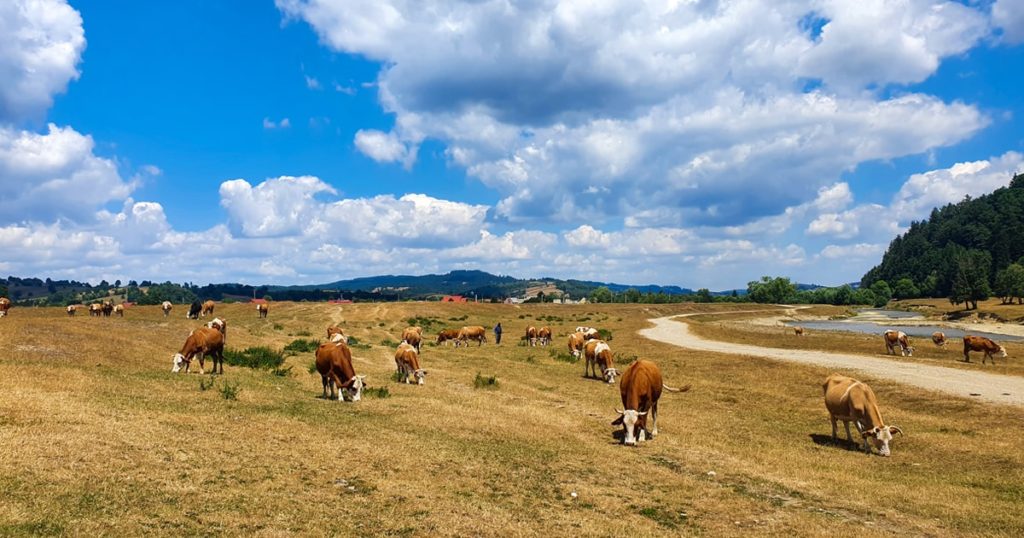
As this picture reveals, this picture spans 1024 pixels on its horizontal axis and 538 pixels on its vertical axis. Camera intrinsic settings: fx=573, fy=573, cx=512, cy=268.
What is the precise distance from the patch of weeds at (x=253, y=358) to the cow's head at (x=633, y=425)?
18.6 meters

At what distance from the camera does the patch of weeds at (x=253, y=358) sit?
28250 mm

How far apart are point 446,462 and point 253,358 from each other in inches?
781

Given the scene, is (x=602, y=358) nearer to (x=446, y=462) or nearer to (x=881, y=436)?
(x=881, y=436)

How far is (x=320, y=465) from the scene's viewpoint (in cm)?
1201

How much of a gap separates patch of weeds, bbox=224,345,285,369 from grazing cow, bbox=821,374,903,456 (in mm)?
24109

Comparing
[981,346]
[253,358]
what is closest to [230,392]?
[253,358]

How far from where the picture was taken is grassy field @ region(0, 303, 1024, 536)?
9312mm

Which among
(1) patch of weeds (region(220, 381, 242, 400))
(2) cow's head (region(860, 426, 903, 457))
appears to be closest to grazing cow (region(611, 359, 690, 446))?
(2) cow's head (region(860, 426, 903, 457))

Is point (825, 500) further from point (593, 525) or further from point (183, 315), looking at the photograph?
point (183, 315)

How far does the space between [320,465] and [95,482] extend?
388 centimetres

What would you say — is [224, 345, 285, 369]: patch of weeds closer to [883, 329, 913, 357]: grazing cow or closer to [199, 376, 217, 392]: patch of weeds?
[199, 376, 217, 392]: patch of weeds

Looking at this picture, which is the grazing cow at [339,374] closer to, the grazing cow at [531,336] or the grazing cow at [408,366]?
the grazing cow at [408,366]

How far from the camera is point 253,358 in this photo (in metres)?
29.3

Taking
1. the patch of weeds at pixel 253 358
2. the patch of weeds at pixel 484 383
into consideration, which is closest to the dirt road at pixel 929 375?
the patch of weeds at pixel 484 383
